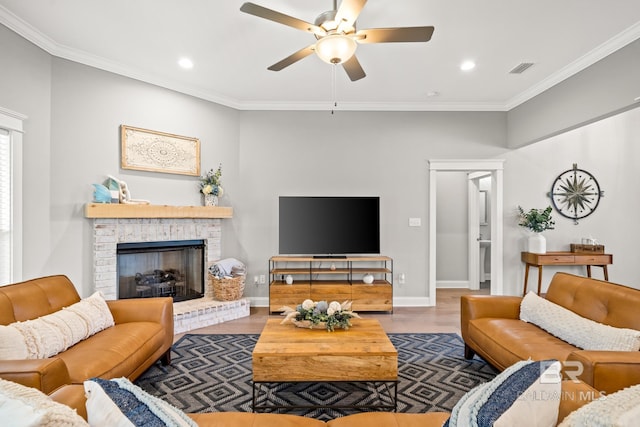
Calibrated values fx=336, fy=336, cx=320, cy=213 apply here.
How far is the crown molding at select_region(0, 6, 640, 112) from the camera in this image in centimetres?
296

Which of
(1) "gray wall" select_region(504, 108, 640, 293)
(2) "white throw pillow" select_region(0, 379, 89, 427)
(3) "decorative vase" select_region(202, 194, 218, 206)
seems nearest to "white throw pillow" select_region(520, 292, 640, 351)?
(1) "gray wall" select_region(504, 108, 640, 293)

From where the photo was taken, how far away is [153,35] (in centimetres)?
309

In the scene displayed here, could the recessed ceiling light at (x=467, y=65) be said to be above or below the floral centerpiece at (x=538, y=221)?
above

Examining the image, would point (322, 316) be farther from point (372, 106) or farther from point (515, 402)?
point (372, 106)

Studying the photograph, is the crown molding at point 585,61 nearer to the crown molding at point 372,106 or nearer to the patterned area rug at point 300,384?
the crown molding at point 372,106

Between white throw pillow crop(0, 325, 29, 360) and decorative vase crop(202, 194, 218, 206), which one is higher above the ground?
decorative vase crop(202, 194, 218, 206)

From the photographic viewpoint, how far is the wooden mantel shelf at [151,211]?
343 cm

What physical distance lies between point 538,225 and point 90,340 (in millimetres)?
5164

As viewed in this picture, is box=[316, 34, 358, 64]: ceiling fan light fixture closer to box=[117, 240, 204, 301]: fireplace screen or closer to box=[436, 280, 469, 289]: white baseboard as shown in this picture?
box=[117, 240, 204, 301]: fireplace screen

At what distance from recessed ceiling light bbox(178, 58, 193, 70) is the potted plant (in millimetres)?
4730

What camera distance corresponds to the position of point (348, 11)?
2.08 m

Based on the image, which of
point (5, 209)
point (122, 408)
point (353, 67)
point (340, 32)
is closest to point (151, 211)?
point (5, 209)

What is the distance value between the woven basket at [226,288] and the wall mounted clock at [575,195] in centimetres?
460

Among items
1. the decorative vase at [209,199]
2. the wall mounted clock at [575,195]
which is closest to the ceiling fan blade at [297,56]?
the decorative vase at [209,199]
